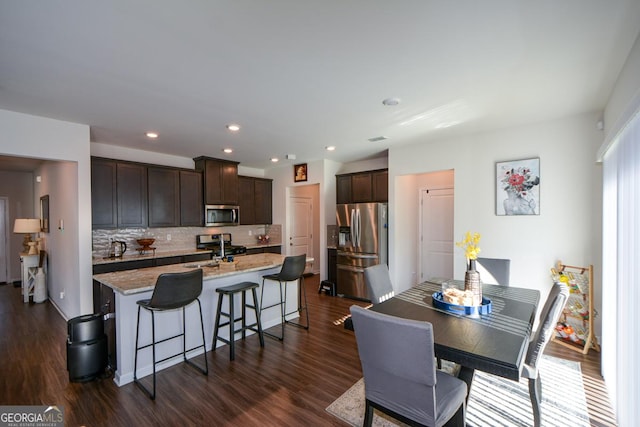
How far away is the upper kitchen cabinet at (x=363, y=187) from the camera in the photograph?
519cm

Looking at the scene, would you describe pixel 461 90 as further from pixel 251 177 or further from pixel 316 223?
pixel 316 223

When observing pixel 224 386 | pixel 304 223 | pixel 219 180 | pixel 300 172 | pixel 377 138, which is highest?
pixel 377 138

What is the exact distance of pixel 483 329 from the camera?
186 centimetres

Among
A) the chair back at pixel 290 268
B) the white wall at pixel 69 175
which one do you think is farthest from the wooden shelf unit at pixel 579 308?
the white wall at pixel 69 175

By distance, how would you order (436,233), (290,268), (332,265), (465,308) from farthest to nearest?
(332,265) < (436,233) < (290,268) < (465,308)

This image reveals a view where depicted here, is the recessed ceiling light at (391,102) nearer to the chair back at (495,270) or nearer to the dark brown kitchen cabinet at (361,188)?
the chair back at (495,270)

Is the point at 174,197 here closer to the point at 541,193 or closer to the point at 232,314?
the point at 232,314

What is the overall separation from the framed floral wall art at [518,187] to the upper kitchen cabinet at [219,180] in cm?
469

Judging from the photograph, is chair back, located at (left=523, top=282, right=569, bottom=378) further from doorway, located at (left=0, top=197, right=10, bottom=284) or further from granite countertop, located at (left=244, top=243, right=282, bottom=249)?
doorway, located at (left=0, top=197, right=10, bottom=284)

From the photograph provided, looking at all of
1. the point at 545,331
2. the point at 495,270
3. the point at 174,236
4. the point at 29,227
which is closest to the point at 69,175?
the point at 174,236

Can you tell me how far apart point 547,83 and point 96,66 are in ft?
12.3

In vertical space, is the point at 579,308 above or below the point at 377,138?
below

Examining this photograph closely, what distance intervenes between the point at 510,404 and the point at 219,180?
17.6 ft

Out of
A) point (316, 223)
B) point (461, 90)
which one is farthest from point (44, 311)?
point (461, 90)
